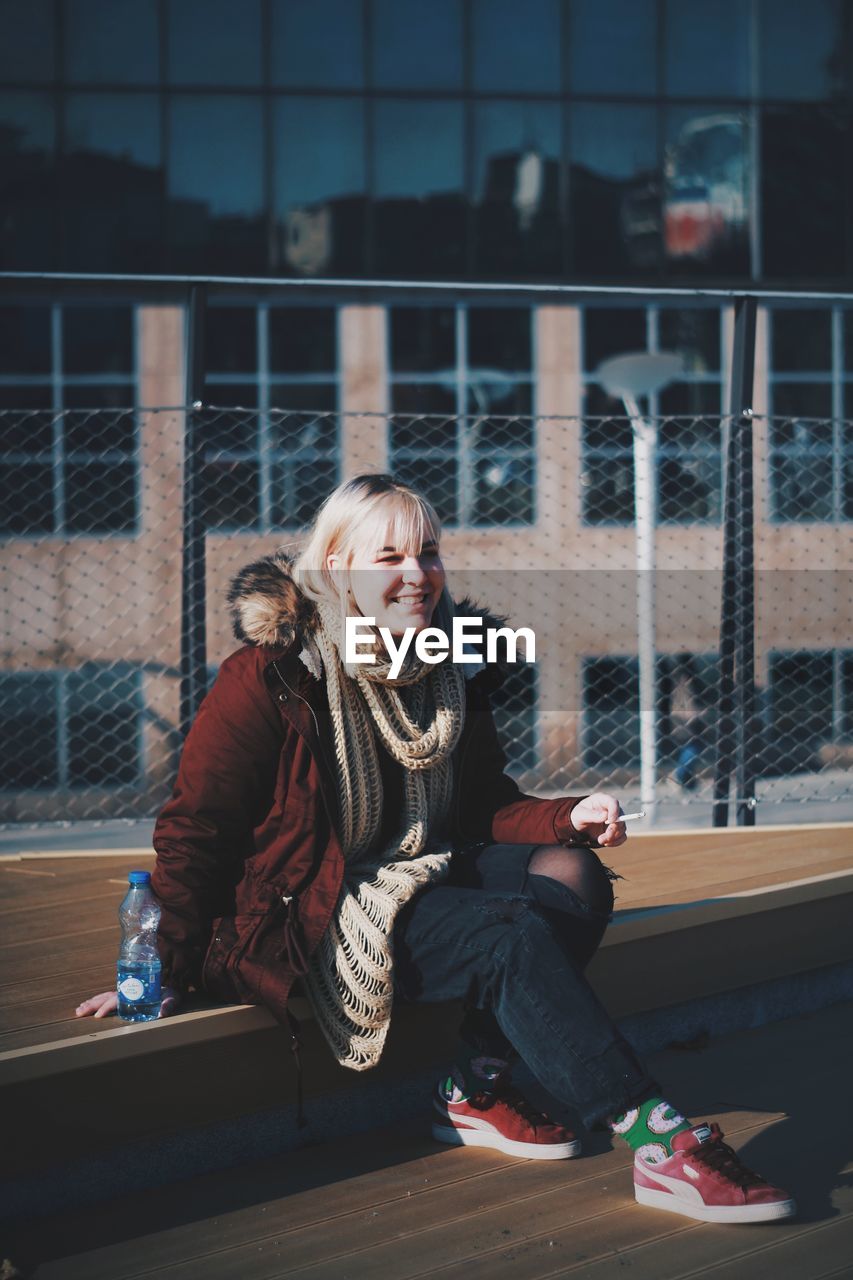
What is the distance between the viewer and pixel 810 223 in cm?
1412

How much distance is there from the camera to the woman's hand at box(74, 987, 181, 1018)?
2.38 m

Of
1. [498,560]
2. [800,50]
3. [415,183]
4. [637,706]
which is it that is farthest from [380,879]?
[800,50]

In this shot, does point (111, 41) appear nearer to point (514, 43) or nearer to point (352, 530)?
point (514, 43)

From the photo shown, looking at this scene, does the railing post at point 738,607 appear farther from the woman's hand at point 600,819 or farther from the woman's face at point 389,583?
the woman's face at point 389,583

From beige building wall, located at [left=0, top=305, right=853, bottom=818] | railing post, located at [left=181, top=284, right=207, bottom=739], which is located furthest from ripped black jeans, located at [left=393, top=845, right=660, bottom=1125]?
beige building wall, located at [left=0, top=305, right=853, bottom=818]

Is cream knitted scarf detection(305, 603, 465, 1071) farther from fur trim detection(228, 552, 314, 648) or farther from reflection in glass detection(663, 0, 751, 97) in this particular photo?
reflection in glass detection(663, 0, 751, 97)

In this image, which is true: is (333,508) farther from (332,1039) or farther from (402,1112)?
(402,1112)

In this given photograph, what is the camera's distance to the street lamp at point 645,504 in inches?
233

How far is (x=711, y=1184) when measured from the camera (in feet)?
7.26

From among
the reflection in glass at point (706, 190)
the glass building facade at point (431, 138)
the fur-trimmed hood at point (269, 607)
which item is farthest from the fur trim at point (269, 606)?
the reflection in glass at point (706, 190)

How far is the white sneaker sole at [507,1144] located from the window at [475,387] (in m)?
10.8

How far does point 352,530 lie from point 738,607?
2.24 meters

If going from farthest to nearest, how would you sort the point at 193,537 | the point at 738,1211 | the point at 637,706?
1. the point at 637,706
2. the point at 193,537
3. the point at 738,1211

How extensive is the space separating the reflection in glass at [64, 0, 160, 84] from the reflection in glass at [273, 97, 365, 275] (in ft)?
4.42
